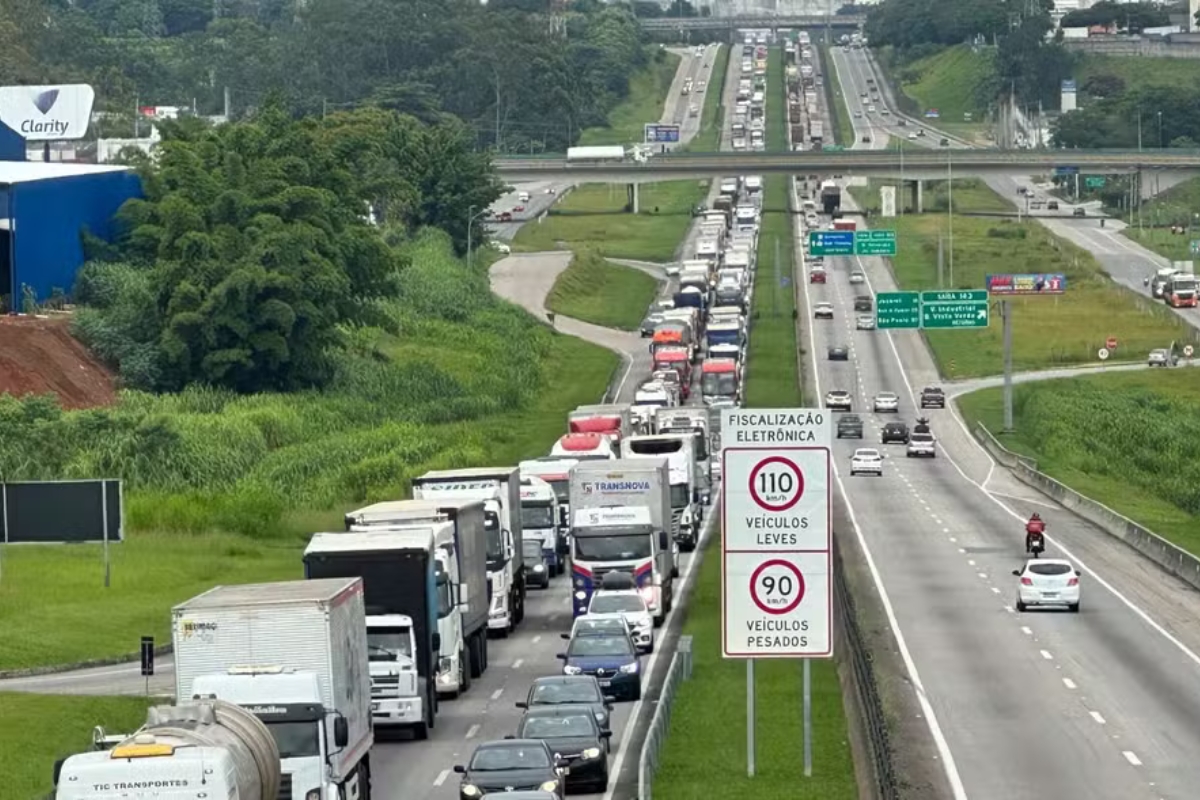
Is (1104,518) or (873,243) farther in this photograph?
(873,243)

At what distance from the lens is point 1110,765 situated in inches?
1535

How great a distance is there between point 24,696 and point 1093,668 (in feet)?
65.3

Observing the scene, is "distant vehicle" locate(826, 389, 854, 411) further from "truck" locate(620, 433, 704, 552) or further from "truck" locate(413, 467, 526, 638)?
"truck" locate(413, 467, 526, 638)

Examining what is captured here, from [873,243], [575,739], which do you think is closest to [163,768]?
[575,739]

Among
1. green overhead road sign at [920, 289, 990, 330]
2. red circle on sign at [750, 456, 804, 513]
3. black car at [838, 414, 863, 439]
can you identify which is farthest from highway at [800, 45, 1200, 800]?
Result: green overhead road sign at [920, 289, 990, 330]

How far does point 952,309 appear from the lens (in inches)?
4520

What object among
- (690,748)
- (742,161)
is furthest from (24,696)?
(742,161)

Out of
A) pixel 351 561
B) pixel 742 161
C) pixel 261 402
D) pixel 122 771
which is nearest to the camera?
pixel 122 771

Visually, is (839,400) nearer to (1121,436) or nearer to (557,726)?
(1121,436)

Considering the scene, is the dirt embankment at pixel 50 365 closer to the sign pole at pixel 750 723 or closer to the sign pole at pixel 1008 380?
the sign pole at pixel 1008 380

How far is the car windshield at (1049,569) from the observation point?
195ft

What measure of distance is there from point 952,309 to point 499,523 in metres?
60.7

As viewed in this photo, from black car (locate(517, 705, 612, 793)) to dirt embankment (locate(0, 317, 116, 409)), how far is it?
5169 cm

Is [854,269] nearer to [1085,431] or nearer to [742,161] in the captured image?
[742,161]
